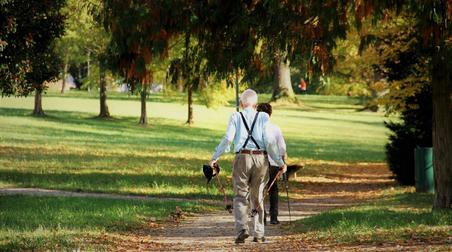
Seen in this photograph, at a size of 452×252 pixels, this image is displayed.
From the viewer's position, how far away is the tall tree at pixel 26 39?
23016 mm

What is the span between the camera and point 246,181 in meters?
12.8

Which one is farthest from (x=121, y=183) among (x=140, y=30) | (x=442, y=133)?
(x=140, y=30)

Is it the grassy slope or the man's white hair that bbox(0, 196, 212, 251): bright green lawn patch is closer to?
the man's white hair

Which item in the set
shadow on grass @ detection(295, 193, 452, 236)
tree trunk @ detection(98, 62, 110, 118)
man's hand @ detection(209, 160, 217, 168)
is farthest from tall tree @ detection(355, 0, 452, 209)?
tree trunk @ detection(98, 62, 110, 118)

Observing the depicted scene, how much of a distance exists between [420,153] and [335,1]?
35.5 feet

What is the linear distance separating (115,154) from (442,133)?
20042 millimetres

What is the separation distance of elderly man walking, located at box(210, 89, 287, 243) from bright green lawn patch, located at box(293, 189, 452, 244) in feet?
3.96

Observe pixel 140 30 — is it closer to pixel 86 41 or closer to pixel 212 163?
pixel 212 163

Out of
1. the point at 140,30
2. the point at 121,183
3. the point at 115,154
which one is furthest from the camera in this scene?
the point at 115,154

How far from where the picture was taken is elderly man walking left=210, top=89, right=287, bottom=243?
12.7m

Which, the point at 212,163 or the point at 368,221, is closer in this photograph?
the point at 212,163

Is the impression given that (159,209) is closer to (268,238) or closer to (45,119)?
(268,238)

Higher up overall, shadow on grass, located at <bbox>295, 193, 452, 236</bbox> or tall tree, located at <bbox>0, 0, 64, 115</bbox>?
tall tree, located at <bbox>0, 0, 64, 115</bbox>

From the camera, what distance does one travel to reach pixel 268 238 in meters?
14.0
